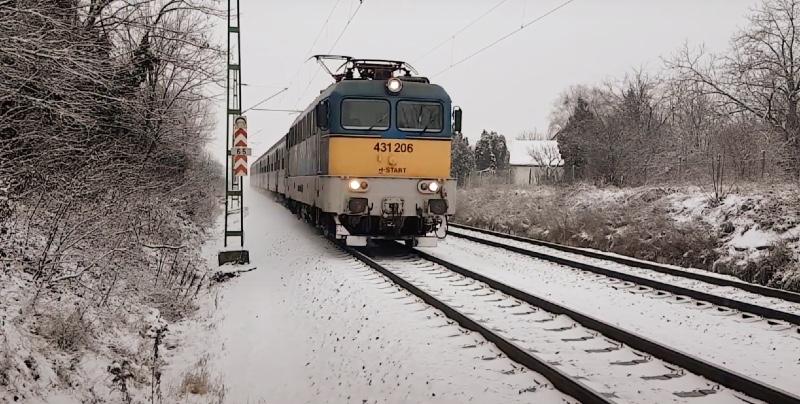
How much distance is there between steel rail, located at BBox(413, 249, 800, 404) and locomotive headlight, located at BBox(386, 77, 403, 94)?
5.67 metres

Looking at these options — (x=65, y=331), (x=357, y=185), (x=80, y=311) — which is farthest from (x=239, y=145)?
(x=65, y=331)

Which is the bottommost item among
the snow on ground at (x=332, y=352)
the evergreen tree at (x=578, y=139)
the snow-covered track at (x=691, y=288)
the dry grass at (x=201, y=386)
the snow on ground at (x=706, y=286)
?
the dry grass at (x=201, y=386)

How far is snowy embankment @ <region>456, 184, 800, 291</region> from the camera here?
10.6 meters

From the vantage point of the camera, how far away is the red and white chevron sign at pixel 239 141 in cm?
1257

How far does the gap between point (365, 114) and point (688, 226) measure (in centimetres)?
752

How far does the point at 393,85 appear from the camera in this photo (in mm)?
12234

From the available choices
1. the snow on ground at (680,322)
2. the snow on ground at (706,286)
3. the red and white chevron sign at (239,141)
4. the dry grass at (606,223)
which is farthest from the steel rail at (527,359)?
the dry grass at (606,223)

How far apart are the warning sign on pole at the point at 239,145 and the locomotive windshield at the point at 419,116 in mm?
3287

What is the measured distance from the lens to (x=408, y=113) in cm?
1240

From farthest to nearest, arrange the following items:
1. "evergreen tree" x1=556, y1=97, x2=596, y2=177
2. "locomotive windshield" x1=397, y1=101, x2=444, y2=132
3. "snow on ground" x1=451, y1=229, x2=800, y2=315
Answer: "evergreen tree" x1=556, y1=97, x2=596, y2=177, "locomotive windshield" x1=397, y1=101, x2=444, y2=132, "snow on ground" x1=451, y1=229, x2=800, y2=315

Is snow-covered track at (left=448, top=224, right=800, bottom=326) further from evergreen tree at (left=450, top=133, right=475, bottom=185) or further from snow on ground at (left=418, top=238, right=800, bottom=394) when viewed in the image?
evergreen tree at (left=450, top=133, right=475, bottom=185)

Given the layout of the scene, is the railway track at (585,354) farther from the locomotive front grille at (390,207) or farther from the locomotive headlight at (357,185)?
the locomotive headlight at (357,185)

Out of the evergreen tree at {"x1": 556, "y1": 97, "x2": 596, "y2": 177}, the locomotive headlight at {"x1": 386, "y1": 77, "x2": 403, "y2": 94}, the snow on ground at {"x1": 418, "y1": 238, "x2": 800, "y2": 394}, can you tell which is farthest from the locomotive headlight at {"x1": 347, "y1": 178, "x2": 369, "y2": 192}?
the evergreen tree at {"x1": 556, "y1": 97, "x2": 596, "y2": 177}

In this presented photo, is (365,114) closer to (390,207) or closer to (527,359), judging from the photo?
(390,207)
